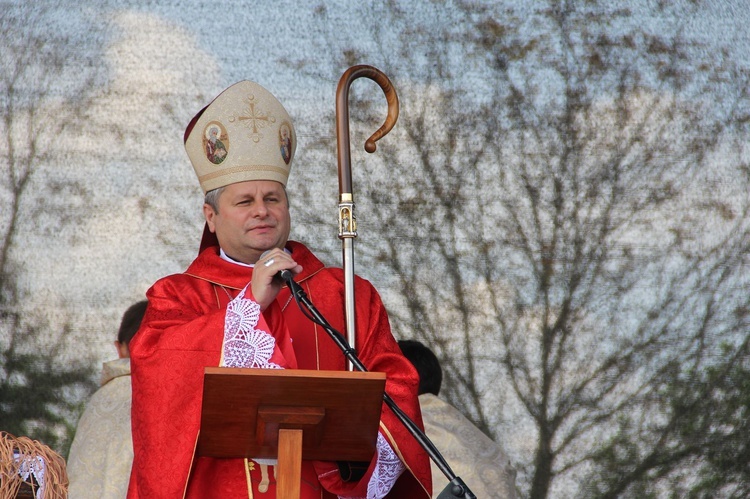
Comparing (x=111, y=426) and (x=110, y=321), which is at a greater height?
(x=110, y=321)

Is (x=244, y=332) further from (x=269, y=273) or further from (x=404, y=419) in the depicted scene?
(x=404, y=419)

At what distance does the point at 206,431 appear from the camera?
2.61 meters

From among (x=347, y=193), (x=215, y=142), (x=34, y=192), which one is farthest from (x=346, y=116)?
(x=34, y=192)

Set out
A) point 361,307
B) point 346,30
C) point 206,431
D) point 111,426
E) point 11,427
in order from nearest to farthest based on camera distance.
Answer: point 206,431, point 361,307, point 111,426, point 11,427, point 346,30

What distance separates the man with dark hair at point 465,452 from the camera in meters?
5.06

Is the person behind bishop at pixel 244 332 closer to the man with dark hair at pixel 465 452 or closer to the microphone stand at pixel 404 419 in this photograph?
the microphone stand at pixel 404 419

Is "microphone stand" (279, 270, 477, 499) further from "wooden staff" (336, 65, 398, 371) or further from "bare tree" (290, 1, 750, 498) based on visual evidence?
"bare tree" (290, 1, 750, 498)

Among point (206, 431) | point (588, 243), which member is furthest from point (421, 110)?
point (206, 431)

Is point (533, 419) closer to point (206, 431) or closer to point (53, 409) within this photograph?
point (53, 409)

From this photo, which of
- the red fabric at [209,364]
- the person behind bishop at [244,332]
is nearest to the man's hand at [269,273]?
the person behind bishop at [244,332]

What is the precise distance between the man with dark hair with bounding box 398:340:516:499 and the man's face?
6.57 ft

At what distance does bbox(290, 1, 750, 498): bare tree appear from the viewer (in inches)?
265

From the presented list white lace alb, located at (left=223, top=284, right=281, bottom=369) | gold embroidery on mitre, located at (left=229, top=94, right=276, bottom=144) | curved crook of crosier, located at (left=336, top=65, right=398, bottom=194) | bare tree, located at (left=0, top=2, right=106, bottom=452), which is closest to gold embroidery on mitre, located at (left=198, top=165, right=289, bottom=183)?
gold embroidery on mitre, located at (left=229, top=94, right=276, bottom=144)

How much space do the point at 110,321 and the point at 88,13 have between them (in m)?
1.79
